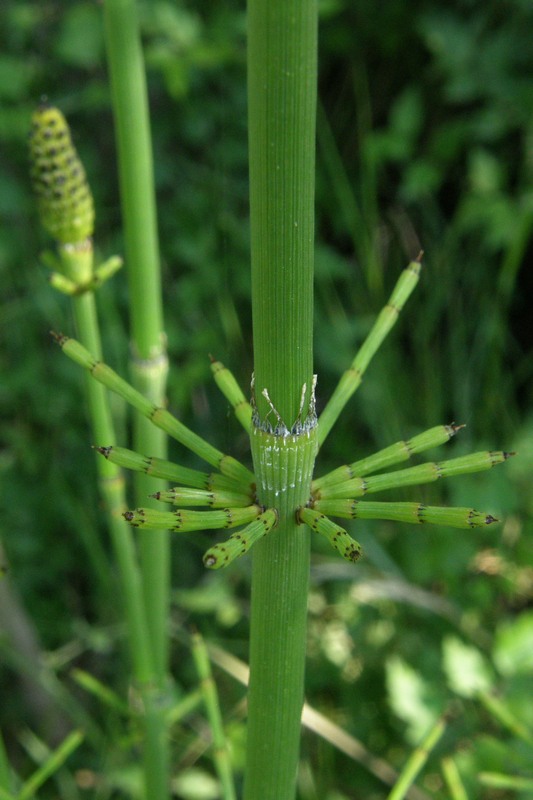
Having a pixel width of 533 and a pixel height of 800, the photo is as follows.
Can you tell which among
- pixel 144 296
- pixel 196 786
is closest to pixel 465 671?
pixel 196 786

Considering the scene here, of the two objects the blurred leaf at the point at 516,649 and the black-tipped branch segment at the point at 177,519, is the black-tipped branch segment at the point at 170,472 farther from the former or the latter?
the blurred leaf at the point at 516,649

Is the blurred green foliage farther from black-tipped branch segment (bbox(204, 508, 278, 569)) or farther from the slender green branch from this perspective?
black-tipped branch segment (bbox(204, 508, 278, 569))

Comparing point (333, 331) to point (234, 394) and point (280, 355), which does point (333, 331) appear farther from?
point (280, 355)

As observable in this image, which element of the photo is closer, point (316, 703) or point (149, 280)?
point (149, 280)

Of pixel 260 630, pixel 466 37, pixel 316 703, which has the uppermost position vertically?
pixel 466 37

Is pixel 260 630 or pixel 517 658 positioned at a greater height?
pixel 260 630

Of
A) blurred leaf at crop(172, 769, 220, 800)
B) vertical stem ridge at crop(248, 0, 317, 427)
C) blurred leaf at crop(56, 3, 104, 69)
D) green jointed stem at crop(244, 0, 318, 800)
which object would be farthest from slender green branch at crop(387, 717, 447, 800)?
blurred leaf at crop(56, 3, 104, 69)

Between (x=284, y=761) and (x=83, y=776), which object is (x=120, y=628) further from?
(x=284, y=761)

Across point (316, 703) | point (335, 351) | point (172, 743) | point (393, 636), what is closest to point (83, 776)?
point (172, 743)
